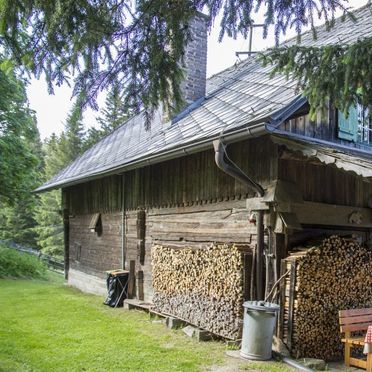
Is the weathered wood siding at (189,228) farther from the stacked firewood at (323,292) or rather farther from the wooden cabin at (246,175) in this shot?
the stacked firewood at (323,292)

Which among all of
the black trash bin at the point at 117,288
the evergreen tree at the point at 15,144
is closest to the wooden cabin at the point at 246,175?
the black trash bin at the point at 117,288

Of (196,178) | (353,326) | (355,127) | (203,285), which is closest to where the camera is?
(353,326)

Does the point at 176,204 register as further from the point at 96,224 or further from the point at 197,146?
the point at 96,224

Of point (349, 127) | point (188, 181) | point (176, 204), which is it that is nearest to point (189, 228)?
point (176, 204)

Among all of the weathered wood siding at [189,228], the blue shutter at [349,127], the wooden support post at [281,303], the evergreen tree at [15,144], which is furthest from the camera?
the evergreen tree at [15,144]

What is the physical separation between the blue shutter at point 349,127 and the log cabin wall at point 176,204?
5.28ft

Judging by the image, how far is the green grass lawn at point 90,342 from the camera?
231 inches

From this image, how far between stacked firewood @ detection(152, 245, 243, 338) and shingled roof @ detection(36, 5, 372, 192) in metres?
1.81

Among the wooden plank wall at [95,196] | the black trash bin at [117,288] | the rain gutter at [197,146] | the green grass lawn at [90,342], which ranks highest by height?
the rain gutter at [197,146]

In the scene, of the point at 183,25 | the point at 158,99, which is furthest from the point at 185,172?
the point at 183,25

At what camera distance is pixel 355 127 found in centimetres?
799

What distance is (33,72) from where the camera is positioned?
448cm

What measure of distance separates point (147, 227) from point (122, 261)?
1556 mm

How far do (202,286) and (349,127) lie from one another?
3.70 metres
